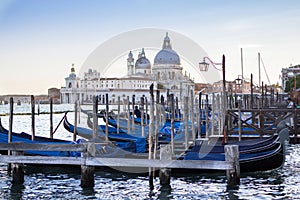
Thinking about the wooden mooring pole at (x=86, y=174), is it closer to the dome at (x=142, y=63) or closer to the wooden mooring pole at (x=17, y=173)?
the wooden mooring pole at (x=17, y=173)

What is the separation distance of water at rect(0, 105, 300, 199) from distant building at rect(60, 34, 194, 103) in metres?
28.3

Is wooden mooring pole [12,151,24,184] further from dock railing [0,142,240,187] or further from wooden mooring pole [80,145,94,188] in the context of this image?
wooden mooring pole [80,145,94,188]

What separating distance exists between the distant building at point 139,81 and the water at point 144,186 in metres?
28.3

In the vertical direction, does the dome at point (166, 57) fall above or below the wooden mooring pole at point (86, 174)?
above

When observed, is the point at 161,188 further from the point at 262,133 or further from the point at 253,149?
the point at 262,133

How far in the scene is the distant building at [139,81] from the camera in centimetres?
4267

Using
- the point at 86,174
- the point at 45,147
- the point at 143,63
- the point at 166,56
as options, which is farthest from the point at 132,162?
the point at 166,56

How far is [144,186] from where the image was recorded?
6.76m

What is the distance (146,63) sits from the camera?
58062mm

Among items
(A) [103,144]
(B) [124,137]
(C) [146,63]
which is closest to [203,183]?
(A) [103,144]

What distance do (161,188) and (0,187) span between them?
2.33 metres

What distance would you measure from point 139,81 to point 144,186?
42681mm

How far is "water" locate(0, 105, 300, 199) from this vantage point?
6.20 m

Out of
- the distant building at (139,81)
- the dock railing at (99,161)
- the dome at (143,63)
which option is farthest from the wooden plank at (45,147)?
the dome at (143,63)
